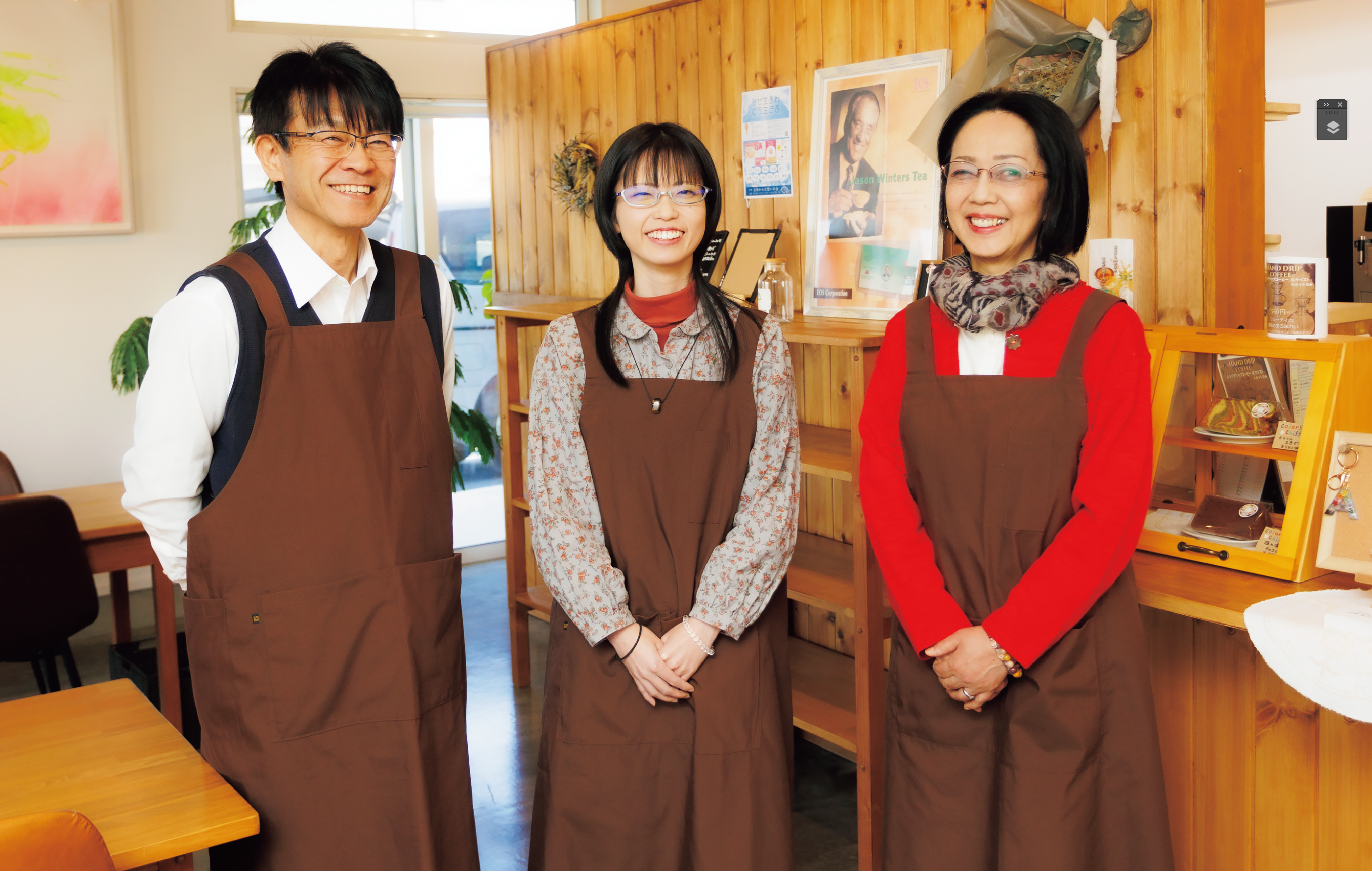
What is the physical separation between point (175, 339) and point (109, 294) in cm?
418

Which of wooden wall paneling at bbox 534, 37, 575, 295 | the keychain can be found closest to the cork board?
the keychain

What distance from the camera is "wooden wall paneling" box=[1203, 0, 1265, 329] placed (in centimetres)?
228

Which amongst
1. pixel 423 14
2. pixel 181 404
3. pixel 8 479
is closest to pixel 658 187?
pixel 181 404

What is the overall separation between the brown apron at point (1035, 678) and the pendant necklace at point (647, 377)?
406mm

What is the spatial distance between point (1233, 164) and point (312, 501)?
2.01m

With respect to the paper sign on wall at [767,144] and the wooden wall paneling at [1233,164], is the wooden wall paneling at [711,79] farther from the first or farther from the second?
the wooden wall paneling at [1233,164]

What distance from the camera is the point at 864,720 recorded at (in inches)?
107

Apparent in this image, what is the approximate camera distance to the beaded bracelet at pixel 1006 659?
1.78m

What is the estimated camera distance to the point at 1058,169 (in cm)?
181

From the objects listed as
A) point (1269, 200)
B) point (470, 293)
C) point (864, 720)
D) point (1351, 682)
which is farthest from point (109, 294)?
point (1269, 200)

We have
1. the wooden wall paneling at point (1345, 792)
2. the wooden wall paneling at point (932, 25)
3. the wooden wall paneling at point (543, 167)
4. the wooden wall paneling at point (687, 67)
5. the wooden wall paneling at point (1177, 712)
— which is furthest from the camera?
the wooden wall paneling at point (543, 167)

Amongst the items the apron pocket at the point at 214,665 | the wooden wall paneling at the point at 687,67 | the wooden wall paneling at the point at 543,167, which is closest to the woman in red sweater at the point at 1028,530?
the apron pocket at the point at 214,665

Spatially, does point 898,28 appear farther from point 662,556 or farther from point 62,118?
point 62,118

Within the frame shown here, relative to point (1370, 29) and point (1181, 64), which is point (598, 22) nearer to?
point (1181, 64)
